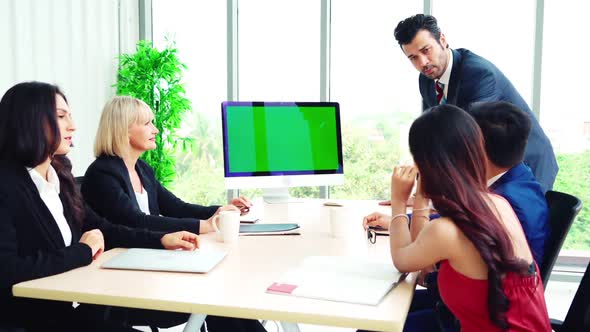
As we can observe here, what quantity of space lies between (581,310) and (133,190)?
5.60 feet

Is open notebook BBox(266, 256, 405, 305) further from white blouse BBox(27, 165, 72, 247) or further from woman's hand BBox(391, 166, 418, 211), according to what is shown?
white blouse BBox(27, 165, 72, 247)

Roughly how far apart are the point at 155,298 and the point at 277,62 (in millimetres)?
3631

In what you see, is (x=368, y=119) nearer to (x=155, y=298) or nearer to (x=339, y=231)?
(x=339, y=231)

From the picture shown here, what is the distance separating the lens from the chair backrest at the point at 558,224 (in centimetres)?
149

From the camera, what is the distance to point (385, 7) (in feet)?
14.4

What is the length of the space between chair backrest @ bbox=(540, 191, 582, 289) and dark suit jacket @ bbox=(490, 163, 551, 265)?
2 centimetres

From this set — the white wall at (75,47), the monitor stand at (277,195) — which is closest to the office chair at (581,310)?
the monitor stand at (277,195)

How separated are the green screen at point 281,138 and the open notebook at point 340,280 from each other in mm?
1064

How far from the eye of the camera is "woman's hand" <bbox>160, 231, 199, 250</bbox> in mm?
1697

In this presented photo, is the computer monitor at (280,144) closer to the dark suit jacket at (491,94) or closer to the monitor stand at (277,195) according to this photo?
the monitor stand at (277,195)

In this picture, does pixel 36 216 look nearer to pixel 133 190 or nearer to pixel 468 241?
pixel 133 190

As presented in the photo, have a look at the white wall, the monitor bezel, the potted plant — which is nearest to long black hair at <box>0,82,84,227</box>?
the monitor bezel

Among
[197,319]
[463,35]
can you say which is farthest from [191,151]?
[197,319]

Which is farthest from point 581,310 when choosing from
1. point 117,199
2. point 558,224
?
point 117,199
